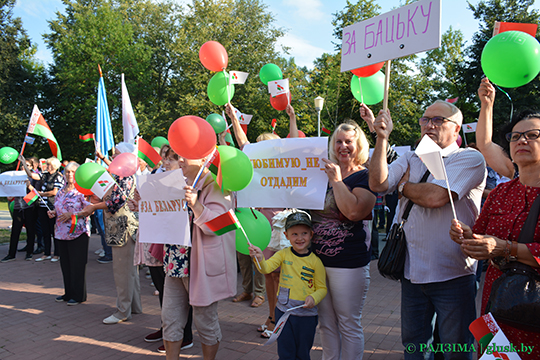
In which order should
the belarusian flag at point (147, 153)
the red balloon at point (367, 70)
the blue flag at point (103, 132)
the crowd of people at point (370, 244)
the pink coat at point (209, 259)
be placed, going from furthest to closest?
1. the blue flag at point (103, 132)
2. the belarusian flag at point (147, 153)
3. the red balloon at point (367, 70)
4. the pink coat at point (209, 259)
5. the crowd of people at point (370, 244)

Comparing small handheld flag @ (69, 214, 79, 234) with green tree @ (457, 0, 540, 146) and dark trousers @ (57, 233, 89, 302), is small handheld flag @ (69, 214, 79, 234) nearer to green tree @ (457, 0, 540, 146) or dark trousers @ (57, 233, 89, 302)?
dark trousers @ (57, 233, 89, 302)

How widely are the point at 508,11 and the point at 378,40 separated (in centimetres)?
2372

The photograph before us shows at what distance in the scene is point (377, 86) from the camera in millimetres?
3719

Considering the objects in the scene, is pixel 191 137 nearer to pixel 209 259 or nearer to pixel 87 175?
pixel 209 259

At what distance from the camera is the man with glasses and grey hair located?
2393mm

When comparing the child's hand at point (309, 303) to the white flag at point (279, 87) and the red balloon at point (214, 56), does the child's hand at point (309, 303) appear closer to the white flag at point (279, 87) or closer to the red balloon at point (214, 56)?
the white flag at point (279, 87)

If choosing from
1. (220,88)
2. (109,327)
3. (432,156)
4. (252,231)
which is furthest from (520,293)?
(109,327)

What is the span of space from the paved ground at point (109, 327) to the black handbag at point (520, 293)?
194 centimetres

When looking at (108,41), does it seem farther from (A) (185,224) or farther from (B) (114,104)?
(A) (185,224)

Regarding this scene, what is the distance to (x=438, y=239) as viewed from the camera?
2434 mm

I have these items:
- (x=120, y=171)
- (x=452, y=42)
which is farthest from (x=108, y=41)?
(x=120, y=171)

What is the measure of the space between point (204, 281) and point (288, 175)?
1.11 m

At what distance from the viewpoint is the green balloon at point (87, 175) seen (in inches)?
161

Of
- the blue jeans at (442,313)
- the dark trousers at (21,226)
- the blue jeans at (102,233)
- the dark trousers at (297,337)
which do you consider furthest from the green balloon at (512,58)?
the dark trousers at (21,226)
